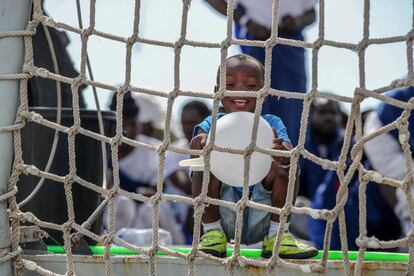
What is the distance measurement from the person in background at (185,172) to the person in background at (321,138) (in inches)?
30.2

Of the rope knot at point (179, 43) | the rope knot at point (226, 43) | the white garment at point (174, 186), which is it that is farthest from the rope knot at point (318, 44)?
the white garment at point (174, 186)

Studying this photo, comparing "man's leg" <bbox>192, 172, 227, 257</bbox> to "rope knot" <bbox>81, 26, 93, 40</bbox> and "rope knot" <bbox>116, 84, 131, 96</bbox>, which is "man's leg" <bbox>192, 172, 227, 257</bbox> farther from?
"rope knot" <bbox>81, 26, 93, 40</bbox>

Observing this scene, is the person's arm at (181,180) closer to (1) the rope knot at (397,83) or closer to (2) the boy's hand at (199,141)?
(2) the boy's hand at (199,141)

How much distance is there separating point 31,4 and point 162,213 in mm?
3293

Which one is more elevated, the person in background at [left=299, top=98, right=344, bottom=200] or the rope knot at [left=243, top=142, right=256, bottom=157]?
the rope knot at [left=243, top=142, right=256, bottom=157]

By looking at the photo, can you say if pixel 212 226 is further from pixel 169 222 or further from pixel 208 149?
pixel 169 222

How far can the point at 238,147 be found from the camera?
256cm

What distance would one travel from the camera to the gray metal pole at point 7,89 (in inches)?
103

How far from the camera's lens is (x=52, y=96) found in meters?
3.97

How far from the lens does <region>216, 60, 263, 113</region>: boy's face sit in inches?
117

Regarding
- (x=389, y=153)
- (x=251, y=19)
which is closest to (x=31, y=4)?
(x=251, y=19)

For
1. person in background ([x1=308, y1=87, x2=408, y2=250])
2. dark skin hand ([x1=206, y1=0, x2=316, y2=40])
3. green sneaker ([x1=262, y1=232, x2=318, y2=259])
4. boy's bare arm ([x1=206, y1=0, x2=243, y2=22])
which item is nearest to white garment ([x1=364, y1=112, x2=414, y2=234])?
person in background ([x1=308, y1=87, x2=408, y2=250])

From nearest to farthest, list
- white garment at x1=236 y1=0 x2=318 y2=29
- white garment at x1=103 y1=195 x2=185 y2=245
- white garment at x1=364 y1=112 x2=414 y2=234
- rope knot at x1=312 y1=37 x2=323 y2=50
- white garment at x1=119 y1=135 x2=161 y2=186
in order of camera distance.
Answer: rope knot at x1=312 y1=37 x2=323 y2=50 → white garment at x1=236 y1=0 x2=318 y2=29 → white garment at x1=364 y1=112 x2=414 y2=234 → white garment at x1=103 y1=195 x2=185 y2=245 → white garment at x1=119 y1=135 x2=161 y2=186

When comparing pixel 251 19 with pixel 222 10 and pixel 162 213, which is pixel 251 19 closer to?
pixel 222 10
